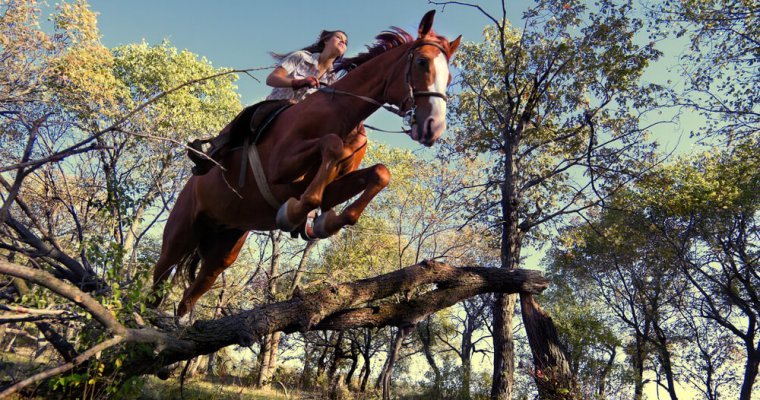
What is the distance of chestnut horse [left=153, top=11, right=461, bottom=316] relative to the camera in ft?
11.4

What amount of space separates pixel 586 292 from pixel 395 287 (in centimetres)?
2601

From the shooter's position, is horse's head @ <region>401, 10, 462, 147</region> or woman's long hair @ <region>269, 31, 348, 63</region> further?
woman's long hair @ <region>269, 31, 348, 63</region>

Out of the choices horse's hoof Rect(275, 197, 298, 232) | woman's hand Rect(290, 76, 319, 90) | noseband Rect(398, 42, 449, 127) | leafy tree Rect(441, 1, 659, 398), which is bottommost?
horse's hoof Rect(275, 197, 298, 232)

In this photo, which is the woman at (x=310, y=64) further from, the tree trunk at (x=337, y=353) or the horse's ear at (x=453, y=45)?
the tree trunk at (x=337, y=353)

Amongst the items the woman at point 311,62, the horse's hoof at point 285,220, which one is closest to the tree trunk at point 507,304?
the horse's hoof at point 285,220

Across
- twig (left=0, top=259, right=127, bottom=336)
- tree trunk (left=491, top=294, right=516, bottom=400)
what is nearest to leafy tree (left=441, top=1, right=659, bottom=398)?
tree trunk (left=491, top=294, right=516, bottom=400)

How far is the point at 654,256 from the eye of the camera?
17.5m

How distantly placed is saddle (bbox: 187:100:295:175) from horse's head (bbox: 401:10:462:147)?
56.9 inches

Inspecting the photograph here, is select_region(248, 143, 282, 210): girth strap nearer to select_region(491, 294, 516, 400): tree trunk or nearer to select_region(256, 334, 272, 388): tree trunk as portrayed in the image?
select_region(256, 334, 272, 388): tree trunk

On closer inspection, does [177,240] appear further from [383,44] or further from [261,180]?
[383,44]

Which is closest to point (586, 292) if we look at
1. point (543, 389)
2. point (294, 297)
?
point (543, 389)

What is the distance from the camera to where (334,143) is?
11.5ft

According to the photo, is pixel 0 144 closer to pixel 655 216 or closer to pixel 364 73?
pixel 364 73

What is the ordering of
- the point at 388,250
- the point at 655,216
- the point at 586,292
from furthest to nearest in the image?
the point at 586,292 < the point at 388,250 < the point at 655,216
